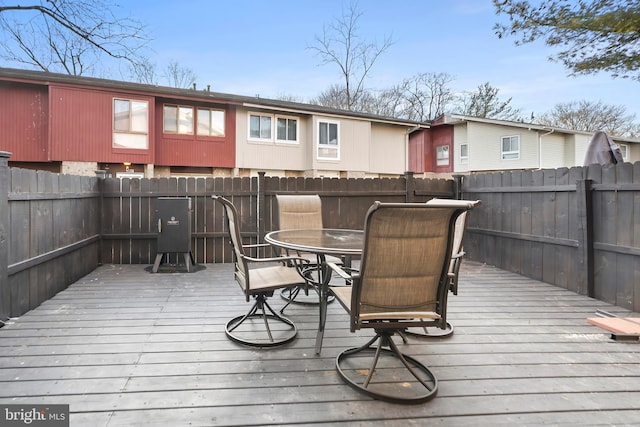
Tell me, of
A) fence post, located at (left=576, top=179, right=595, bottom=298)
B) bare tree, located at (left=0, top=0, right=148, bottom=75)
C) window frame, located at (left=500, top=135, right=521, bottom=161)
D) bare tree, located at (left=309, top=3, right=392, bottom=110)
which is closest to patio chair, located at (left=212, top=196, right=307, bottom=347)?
fence post, located at (left=576, top=179, right=595, bottom=298)

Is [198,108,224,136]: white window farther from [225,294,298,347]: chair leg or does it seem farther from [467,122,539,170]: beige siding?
[467,122,539,170]: beige siding

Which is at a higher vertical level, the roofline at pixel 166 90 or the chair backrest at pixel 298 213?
the roofline at pixel 166 90

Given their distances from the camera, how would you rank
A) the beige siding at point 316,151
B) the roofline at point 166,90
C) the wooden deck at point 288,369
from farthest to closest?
the beige siding at point 316,151
the roofline at point 166,90
the wooden deck at point 288,369

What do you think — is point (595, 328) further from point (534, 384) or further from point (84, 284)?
point (84, 284)

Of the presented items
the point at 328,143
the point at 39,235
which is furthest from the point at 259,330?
the point at 328,143

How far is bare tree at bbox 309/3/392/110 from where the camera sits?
18.7 m

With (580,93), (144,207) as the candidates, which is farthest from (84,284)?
(580,93)

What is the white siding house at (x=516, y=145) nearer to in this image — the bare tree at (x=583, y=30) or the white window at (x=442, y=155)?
the white window at (x=442, y=155)

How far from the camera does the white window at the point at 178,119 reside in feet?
39.1

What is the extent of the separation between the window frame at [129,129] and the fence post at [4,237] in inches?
362

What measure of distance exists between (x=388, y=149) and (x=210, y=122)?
309 inches

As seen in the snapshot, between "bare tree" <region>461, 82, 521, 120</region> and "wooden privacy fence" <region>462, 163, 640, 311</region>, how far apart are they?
68.6 feet

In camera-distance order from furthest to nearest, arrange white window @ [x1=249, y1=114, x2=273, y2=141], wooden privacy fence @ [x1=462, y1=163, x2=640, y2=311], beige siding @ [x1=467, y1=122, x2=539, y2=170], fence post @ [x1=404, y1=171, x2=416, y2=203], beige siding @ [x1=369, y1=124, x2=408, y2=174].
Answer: beige siding @ [x1=467, y1=122, x2=539, y2=170] < beige siding @ [x1=369, y1=124, x2=408, y2=174] < white window @ [x1=249, y1=114, x2=273, y2=141] < fence post @ [x1=404, y1=171, x2=416, y2=203] < wooden privacy fence @ [x1=462, y1=163, x2=640, y2=311]

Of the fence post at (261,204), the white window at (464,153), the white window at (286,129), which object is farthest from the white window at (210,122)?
the white window at (464,153)
